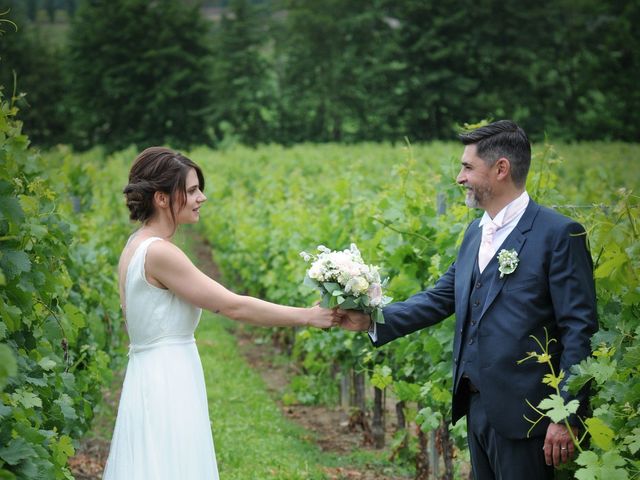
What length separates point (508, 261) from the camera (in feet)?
11.1

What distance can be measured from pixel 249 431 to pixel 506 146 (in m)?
4.40

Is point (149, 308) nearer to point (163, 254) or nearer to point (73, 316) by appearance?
point (163, 254)

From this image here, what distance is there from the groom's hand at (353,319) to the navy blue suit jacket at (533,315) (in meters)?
0.71

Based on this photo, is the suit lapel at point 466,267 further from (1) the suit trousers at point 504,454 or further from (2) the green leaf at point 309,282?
(2) the green leaf at point 309,282

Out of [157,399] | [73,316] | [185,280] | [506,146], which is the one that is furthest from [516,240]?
[73,316]

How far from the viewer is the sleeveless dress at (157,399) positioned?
3482mm

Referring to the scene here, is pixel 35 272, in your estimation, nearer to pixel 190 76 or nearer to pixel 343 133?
pixel 343 133

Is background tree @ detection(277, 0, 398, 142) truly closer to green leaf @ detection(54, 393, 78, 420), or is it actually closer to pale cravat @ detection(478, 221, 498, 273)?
pale cravat @ detection(478, 221, 498, 273)

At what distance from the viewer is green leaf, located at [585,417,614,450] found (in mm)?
2844

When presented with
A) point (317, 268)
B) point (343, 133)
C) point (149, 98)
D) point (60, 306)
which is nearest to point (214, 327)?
point (60, 306)

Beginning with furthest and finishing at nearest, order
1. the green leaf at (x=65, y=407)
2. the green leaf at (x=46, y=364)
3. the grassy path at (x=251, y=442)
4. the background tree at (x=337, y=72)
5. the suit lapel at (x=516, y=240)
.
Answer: the background tree at (x=337, y=72) → the grassy path at (x=251, y=442) → the green leaf at (x=65, y=407) → the suit lapel at (x=516, y=240) → the green leaf at (x=46, y=364)

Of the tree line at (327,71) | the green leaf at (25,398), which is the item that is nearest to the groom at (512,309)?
the green leaf at (25,398)

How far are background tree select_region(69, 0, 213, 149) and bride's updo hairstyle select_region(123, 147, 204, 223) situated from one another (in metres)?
52.4

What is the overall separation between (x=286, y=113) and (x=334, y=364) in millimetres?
48196
